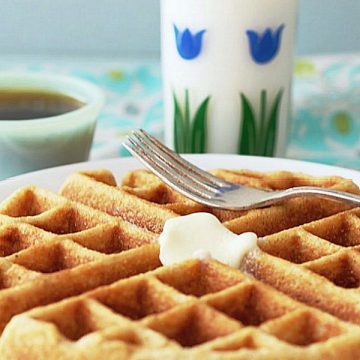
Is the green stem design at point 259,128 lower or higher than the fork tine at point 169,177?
lower

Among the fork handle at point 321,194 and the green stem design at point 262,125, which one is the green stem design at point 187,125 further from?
the fork handle at point 321,194

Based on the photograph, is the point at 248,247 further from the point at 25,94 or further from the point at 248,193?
the point at 25,94

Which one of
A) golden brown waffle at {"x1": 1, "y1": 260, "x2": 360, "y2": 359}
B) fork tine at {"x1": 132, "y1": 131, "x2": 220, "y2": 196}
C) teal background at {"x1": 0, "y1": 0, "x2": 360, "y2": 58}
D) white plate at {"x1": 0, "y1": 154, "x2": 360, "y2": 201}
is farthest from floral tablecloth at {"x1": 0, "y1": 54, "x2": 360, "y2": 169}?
golden brown waffle at {"x1": 1, "y1": 260, "x2": 360, "y2": 359}

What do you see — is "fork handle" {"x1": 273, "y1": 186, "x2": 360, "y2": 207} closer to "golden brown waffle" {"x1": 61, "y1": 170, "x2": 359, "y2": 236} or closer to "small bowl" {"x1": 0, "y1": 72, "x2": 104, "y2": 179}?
"golden brown waffle" {"x1": 61, "y1": 170, "x2": 359, "y2": 236}

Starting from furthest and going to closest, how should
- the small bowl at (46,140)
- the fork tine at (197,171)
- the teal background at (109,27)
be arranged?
the teal background at (109,27), the small bowl at (46,140), the fork tine at (197,171)

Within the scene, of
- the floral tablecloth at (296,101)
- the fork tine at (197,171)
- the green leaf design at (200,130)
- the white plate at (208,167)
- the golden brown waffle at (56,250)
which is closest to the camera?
the golden brown waffle at (56,250)

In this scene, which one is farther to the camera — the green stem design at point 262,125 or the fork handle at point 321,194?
the green stem design at point 262,125

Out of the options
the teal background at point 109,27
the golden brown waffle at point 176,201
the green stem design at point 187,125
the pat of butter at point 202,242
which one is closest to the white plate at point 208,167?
the golden brown waffle at point 176,201

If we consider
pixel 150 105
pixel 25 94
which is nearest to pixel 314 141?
pixel 150 105
